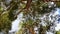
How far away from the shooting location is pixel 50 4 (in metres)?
2.29

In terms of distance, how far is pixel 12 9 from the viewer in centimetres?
229

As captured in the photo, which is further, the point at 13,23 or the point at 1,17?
the point at 13,23

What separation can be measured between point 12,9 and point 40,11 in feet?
1.24

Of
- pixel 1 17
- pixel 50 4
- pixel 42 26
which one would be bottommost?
pixel 42 26

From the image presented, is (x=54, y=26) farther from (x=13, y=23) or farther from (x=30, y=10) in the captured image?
(x=13, y=23)

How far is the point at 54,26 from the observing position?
7.41 feet

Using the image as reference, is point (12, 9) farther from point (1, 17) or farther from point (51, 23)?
point (51, 23)

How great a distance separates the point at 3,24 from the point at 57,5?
75 cm

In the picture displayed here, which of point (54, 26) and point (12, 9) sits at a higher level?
point (12, 9)

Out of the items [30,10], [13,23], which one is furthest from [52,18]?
[13,23]

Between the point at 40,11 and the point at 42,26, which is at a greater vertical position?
the point at 40,11

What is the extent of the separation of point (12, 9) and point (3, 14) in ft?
0.53

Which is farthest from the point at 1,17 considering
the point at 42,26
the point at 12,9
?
the point at 42,26

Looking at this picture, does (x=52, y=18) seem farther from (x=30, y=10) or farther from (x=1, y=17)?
(x=1, y=17)
